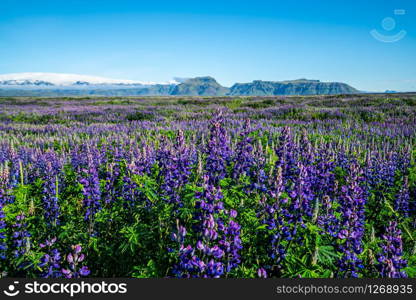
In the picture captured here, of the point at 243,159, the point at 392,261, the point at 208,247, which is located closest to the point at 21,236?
the point at 208,247

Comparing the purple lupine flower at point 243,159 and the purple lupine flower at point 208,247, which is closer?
the purple lupine flower at point 208,247

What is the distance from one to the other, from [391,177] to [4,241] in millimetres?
6189

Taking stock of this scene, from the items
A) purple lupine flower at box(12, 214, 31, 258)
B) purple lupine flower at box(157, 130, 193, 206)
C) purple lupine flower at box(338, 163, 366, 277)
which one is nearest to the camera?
purple lupine flower at box(338, 163, 366, 277)

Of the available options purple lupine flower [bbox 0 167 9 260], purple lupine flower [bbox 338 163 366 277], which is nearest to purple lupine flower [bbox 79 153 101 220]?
purple lupine flower [bbox 0 167 9 260]

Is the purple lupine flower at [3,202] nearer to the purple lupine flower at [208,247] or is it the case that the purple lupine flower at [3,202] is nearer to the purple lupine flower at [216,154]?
the purple lupine flower at [208,247]

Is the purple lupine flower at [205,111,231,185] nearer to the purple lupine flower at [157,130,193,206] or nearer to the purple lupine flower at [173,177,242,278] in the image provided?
the purple lupine flower at [157,130,193,206]

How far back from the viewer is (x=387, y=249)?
251 centimetres

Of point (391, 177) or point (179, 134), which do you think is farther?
point (391, 177)

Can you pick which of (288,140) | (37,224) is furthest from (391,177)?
(37,224)

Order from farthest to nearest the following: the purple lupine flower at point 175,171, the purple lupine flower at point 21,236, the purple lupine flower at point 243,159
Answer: the purple lupine flower at point 243,159 < the purple lupine flower at point 175,171 < the purple lupine flower at point 21,236

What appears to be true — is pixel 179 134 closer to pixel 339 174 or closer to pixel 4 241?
pixel 4 241

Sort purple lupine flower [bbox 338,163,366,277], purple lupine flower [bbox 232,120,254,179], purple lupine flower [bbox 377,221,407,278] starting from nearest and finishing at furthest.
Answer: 1. purple lupine flower [bbox 377,221,407,278]
2. purple lupine flower [bbox 338,163,366,277]
3. purple lupine flower [bbox 232,120,254,179]

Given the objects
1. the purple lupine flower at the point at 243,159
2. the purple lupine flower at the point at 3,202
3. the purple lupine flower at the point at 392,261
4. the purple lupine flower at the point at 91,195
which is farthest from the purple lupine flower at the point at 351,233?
the purple lupine flower at the point at 3,202

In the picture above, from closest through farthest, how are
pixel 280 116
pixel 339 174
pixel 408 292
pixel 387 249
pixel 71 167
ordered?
1. pixel 408 292
2. pixel 387 249
3. pixel 339 174
4. pixel 71 167
5. pixel 280 116
